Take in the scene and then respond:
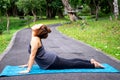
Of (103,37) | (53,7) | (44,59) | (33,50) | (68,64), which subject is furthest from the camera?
(53,7)

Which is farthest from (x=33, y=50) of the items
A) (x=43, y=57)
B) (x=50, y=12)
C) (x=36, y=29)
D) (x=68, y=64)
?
(x=50, y=12)

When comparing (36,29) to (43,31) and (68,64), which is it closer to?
(43,31)

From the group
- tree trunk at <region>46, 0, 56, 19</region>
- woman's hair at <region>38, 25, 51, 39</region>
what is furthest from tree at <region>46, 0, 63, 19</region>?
woman's hair at <region>38, 25, 51, 39</region>

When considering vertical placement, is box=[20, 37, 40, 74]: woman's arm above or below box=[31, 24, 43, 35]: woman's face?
below

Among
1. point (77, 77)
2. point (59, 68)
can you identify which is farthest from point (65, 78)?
point (59, 68)

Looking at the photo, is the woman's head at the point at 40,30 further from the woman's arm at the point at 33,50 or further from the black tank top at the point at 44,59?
the black tank top at the point at 44,59

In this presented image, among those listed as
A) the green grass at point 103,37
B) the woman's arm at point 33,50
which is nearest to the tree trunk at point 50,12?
the green grass at point 103,37

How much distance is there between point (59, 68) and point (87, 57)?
350cm

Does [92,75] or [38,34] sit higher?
[38,34]

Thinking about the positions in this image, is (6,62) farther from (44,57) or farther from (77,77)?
(77,77)

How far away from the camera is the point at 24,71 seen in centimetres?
1017

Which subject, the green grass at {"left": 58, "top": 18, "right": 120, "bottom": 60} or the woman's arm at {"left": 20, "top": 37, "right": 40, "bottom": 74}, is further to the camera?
the green grass at {"left": 58, "top": 18, "right": 120, "bottom": 60}

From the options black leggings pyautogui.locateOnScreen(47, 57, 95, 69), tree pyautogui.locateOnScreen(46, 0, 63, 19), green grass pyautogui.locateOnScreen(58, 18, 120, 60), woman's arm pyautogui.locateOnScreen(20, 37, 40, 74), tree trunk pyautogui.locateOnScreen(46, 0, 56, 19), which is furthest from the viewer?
tree trunk pyautogui.locateOnScreen(46, 0, 56, 19)

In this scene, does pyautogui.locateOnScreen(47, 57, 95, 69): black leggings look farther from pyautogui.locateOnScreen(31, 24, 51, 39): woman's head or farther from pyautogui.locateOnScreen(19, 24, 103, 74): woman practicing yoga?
pyautogui.locateOnScreen(31, 24, 51, 39): woman's head
